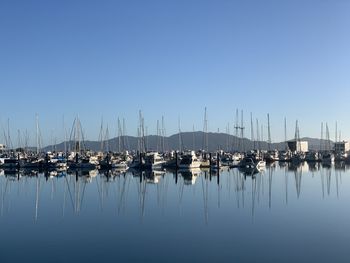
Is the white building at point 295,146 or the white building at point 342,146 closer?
the white building at point 295,146

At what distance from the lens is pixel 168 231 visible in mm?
29188

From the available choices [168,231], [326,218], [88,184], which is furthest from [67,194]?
[326,218]

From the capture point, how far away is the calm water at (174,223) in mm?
23391

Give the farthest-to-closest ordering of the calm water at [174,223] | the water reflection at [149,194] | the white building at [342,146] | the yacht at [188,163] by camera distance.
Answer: the white building at [342,146] < the yacht at [188,163] < the water reflection at [149,194] < the calm water at [174,223]

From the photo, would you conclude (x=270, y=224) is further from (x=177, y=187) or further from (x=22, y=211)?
(x=177, y=187)

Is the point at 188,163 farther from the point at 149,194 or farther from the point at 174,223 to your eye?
the point at 174,223

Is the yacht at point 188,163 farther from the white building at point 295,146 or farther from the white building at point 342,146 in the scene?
the white building at point 342,146

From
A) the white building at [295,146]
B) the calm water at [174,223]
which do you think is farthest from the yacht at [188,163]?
the white building at [295,146]

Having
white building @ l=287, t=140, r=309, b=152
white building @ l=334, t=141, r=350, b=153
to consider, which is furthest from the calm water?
white building @ l=334, t=141, r=350, b=153

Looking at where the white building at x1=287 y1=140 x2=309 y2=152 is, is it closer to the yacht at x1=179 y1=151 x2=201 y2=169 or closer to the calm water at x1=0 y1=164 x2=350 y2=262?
the yacht at x1=179 y1=151 x2=201 y2=169

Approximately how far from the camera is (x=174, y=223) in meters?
32.2

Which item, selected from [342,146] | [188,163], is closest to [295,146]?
[342,146]

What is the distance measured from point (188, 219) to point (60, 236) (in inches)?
382

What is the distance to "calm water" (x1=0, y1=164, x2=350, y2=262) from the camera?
23391 mm
